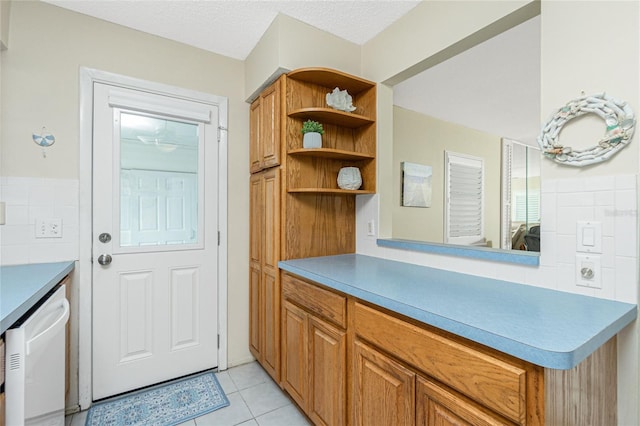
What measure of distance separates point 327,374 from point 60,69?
229 centimetres

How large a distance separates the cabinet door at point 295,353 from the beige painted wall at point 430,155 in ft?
5.55

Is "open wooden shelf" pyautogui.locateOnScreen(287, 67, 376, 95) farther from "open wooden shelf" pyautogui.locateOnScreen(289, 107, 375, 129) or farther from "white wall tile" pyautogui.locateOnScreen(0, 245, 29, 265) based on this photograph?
"white wall tile" pyautogui.locateOnScreen(0, 245, 29, 265)

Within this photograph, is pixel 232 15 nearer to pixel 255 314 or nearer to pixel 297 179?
pixel 297 179

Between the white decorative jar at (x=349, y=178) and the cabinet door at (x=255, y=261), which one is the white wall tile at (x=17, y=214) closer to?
the cabinet door at (x=255, y=261)

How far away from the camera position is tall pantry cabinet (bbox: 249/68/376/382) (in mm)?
1875

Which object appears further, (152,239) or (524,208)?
(524,208)

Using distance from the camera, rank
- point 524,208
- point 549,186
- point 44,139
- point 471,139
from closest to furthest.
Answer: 1. point 549,186
2. point 44,139
3. point 471,139
4. point 524,208

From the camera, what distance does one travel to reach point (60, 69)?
5.77ft

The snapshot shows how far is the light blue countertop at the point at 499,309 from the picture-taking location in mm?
720

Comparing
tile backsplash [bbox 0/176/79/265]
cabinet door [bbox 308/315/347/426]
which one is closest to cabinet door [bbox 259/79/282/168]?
cabinet door [bbox 308/315/347/426]

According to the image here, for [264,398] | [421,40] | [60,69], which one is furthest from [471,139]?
[60,69]

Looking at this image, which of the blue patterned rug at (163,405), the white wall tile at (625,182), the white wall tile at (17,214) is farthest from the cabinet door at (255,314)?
the white wall tile at (625,182)

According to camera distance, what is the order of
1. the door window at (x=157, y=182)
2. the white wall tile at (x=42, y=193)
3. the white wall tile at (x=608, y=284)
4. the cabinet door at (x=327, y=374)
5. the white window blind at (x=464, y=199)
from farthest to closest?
the white window blind at (x=464, y=199) < the door window at (x=157, y=182) < the white wall tile at (x=42, y=193) < the cabinet door at (x=327, y=374) < the white wall tile at (x=608, y=284)

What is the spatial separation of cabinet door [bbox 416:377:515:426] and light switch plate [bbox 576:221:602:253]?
2.36ft
